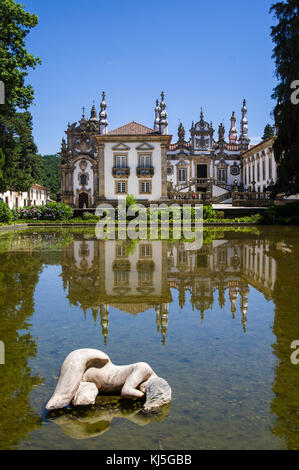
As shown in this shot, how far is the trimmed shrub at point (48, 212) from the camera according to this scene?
1160 inches

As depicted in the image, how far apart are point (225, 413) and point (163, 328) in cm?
189

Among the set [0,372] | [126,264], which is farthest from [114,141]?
[0,372]

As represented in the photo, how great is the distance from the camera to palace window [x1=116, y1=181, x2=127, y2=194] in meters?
35.2

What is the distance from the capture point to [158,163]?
34.9 meters

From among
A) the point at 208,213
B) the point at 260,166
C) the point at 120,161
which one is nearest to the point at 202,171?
the point at 260,166

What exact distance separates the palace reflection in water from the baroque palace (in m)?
22.7

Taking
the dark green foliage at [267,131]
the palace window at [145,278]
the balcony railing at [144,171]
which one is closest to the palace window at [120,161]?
the balcony railing at [144,171]

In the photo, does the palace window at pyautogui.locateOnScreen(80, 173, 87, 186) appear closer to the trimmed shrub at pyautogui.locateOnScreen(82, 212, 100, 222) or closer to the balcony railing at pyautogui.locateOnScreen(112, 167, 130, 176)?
the balcony railing at pyautogui.locateOnScreen(112, 167, 130, 176)

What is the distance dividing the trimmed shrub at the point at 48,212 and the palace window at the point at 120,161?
6.81 meters

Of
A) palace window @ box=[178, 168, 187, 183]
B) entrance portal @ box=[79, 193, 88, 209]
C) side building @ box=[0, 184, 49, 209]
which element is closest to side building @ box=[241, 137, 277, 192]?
palace window @ box=[178, 168, 187, 183]

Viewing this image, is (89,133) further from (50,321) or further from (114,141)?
(50,321)

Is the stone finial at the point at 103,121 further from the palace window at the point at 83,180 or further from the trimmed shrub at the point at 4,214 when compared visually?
the trimmed shrub at the point at 4,214

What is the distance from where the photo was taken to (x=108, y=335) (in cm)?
447

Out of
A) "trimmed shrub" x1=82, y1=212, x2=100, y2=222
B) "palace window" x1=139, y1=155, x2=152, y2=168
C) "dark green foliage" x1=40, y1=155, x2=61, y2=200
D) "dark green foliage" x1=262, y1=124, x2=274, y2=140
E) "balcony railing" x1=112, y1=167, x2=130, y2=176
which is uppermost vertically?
"dark green foliage" x1=262, y1=124, x2=274, y2=140
